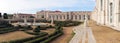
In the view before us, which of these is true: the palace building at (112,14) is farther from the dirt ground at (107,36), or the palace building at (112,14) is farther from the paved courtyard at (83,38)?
the paved courtyard at (83,38)

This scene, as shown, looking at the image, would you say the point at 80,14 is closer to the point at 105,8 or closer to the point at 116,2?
the point at 105,8

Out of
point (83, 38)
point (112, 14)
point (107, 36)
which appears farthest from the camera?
point (112, 14)

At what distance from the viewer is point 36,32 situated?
39.2 m

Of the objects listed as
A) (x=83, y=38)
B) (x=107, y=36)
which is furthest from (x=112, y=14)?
Answer: (x=83, y=38)

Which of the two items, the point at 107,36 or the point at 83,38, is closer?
the point at 83,38

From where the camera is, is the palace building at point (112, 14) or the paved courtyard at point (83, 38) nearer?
the paved courtyard at point (83, 38)

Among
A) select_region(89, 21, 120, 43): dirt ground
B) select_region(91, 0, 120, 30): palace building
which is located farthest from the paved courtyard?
select_region(91, 0, 120, 30): palace building

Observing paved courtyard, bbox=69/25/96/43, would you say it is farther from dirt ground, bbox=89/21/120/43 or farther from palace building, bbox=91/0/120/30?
palace building, bbox=91/0/120/30

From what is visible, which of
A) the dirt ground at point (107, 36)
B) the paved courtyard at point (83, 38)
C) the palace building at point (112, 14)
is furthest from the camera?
the palace building at point (112, 14)

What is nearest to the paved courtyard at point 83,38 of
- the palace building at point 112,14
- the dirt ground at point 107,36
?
the dirt ground at point 107,36

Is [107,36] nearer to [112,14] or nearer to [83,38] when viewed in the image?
[83,38]

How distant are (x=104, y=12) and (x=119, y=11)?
48.2 feet

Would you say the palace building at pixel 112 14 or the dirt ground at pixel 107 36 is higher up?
the palace building at pixel 112 14

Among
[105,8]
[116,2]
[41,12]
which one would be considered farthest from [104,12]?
[41,12]
